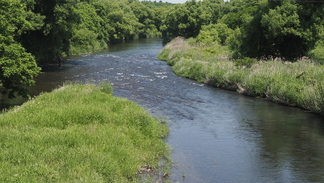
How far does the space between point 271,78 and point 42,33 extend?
27.6 metres

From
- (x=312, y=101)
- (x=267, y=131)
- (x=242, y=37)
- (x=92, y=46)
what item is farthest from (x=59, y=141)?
(x=92, y=46)

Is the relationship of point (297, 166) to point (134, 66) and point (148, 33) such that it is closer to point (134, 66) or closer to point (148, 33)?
point (134, 66)

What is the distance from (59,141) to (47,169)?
2.55 m

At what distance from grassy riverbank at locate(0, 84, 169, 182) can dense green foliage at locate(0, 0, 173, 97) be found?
3.87 metres

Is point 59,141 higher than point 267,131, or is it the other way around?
point 59,141

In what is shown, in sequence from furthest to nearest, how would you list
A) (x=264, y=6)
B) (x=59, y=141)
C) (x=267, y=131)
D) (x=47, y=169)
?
(x=264, y=6), (x=267, y=131), (x=59, y=141), (x=47, y=169)

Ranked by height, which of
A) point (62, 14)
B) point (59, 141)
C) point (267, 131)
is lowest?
point (267, 131)

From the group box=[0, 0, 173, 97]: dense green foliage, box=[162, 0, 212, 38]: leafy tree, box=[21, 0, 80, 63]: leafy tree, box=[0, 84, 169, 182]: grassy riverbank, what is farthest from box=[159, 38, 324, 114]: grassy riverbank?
box=[162, 0, 212, 38]: leafy tree

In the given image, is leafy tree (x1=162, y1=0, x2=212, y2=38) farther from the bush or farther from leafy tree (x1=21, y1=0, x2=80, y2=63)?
the bush

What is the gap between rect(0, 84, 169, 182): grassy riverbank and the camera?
385 inches

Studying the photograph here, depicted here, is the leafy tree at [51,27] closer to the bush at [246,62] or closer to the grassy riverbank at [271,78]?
the grassy riverbank at [271,78]

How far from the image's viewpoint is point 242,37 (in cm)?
3856

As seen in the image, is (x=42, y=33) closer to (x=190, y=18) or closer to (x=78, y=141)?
(x=78, y=141)

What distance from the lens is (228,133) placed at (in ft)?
59.4
